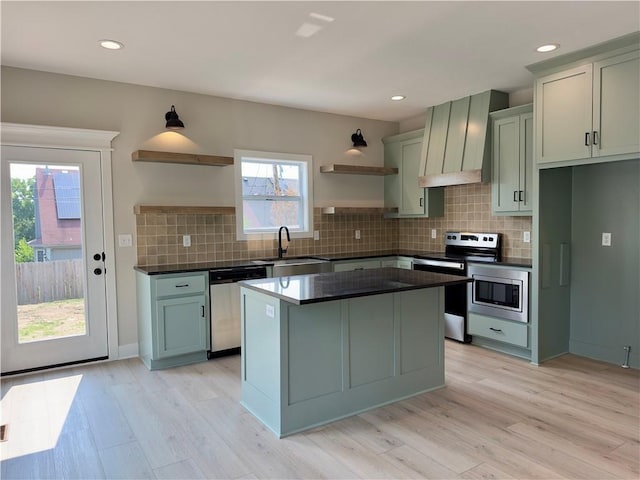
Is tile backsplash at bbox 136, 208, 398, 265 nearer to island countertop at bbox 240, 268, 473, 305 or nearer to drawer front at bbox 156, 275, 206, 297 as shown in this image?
drawer front at bbox 156, 275, 206, 297

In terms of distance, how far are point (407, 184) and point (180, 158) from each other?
2845mm

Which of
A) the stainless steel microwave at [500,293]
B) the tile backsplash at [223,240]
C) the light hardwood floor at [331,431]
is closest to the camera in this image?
the light hardwood floor at [331,431]

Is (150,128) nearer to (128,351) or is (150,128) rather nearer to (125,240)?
(125,240)

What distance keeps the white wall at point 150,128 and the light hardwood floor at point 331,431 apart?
116 cm

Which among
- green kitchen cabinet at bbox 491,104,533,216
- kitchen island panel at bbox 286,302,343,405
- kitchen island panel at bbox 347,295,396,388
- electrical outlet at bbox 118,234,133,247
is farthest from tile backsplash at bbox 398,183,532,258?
electrical outlet at bbox 118,234,133,247

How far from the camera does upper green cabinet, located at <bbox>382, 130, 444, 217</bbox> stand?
5.38 m

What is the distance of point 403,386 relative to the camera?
322 cm

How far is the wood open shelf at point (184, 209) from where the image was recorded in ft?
13.4

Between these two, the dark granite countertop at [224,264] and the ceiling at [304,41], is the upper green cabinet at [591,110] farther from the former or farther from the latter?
the dark granite countertop at [224,264]

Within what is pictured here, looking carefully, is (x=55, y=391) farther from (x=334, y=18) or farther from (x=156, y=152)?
(x=334, y=18)

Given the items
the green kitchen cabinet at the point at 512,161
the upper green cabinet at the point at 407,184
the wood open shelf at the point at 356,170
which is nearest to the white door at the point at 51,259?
the wood open shelf at the point at 356,170

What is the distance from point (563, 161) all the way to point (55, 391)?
176 inches

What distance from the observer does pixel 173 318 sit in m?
3.95

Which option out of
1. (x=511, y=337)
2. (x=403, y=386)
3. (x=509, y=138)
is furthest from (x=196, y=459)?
(x=509, y=138)
